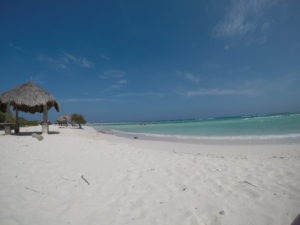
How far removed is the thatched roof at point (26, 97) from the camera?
8.93 m

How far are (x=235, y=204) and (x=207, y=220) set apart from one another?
57 cm

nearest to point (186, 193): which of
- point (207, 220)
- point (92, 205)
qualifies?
point (207, 220)

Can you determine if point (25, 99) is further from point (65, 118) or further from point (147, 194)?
point (65, 118)

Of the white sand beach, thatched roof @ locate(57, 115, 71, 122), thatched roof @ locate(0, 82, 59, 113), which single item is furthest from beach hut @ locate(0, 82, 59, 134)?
thatched roof @ locate(57, 115, 71, 122)

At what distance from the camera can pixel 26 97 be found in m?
9.22

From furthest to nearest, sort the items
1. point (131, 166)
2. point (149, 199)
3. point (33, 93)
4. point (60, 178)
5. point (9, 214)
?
point (33, 93) → point (131, 166) → point (60, 178) → point (149, 199) → point (9, 214)

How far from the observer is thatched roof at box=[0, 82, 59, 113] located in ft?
29.3

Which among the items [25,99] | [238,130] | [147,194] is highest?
[25,99]

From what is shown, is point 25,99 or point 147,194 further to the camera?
point 25,99

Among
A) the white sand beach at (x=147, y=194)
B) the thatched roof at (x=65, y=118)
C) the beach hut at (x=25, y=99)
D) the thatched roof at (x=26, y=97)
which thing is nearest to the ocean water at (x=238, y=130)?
the white sand beach at (x=147, y=194)

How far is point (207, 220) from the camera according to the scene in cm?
172

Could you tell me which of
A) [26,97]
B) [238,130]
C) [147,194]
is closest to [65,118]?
[26,97]

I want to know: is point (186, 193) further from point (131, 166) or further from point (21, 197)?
point (21, 197)

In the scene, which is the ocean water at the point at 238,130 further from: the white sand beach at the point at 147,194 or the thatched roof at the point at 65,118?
the thatched roof at the point at 65,118
